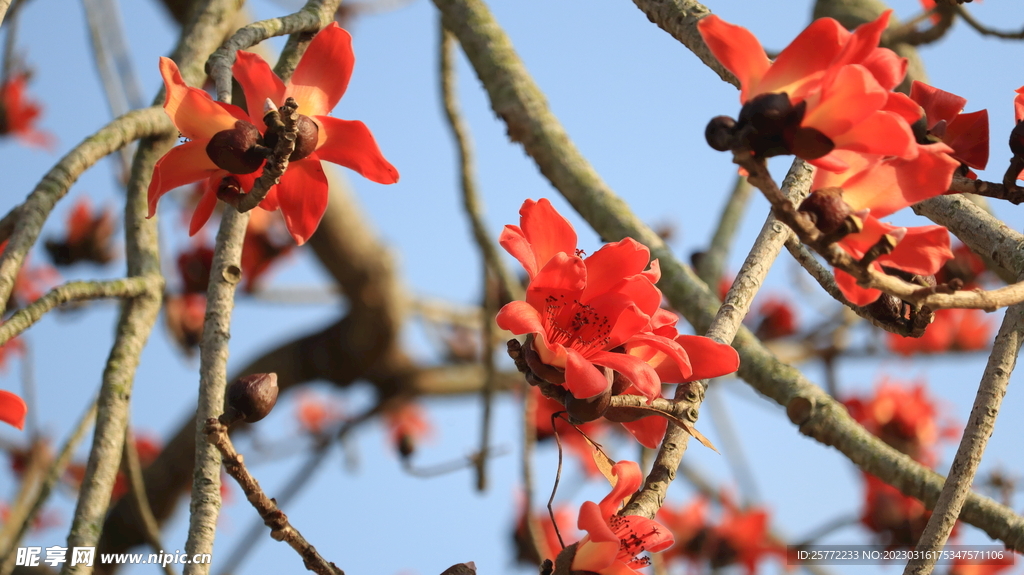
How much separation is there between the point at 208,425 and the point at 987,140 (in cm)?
81

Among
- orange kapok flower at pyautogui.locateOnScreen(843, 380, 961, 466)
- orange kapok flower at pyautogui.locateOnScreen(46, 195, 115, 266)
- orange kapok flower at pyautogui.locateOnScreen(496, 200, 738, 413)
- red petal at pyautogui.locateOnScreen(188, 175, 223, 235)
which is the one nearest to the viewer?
orange kapok flower at pyautogui.locateOnScreen(496, 200, 738, 413)

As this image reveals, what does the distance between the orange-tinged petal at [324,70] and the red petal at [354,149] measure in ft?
0.10

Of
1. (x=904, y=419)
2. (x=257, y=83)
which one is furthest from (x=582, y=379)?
(x=904, y=419)

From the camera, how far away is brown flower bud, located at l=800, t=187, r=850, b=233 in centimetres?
67

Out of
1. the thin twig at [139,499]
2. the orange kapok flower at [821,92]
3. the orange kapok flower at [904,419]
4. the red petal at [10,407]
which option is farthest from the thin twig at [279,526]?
the orange kapok flower at [904,419]

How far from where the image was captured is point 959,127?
87cm

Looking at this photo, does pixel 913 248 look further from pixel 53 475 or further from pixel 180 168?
pixel 53 475

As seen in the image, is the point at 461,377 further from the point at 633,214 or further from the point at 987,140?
the point at 987,140

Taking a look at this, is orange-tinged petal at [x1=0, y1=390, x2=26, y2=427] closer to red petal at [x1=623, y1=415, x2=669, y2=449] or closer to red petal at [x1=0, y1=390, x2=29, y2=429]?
red petal at [x1=0, y1=390, x2=29, y2=429]

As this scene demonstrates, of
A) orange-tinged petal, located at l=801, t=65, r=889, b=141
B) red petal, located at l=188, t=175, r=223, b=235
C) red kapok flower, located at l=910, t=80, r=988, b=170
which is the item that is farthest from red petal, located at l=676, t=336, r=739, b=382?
red petal, located at l=188, t=175, r=223, b=235

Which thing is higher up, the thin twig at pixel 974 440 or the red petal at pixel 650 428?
the red petal at pixel 650 428

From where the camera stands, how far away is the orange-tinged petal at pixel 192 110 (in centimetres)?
87

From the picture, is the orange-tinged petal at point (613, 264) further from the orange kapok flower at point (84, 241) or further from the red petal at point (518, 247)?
the orange kapok flower at point (84, 241)

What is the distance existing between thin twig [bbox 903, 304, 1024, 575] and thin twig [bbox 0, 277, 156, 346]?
92 centimetres
